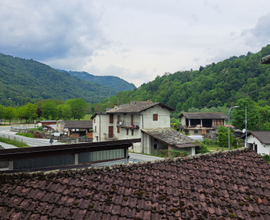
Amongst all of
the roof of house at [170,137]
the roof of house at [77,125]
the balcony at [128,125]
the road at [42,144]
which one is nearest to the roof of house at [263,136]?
the roof of house at [170,137]

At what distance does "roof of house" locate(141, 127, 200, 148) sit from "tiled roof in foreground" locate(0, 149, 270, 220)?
2489 cm

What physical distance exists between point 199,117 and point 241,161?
6126 centimetres

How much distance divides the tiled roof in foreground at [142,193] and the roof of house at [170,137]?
2489 centimetres

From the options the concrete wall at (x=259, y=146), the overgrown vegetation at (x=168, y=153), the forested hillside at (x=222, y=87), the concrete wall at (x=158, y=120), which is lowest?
the overgrown vegetation at (x=168, y=153)

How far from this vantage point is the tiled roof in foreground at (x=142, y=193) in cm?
405

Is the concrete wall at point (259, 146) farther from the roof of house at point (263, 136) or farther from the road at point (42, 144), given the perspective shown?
the road at point (42, 144)

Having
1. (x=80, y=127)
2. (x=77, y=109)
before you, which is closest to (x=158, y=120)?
(x=80, y=127)

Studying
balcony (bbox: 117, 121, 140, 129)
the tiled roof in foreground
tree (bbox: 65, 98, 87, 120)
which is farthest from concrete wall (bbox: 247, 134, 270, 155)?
tree (bbox: 65, 98, 87, 120)

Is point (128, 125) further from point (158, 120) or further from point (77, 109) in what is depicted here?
point (77, 109)

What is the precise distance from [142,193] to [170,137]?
95.7ft

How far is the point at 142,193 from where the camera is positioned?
4621mm

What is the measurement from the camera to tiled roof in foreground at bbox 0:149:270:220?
405 cm

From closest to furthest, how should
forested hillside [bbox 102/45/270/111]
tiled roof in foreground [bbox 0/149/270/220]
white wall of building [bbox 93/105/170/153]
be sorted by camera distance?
1. tiled roof in foreground [bbox 0/149/270/220]
2. white wall of building [bbox 93/105/170/153]
3. forested hillside [bbox 102/45/270/111]

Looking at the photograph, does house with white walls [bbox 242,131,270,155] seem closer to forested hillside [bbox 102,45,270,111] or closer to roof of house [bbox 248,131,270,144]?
roof of house [bbox 248,131,270,144]
